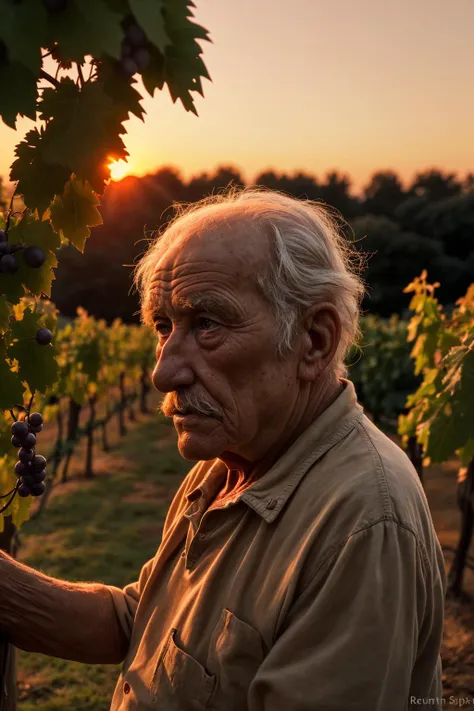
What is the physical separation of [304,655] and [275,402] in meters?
0.66

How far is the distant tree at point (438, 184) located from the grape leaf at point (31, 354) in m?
58.6

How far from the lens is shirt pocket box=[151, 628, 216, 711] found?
72.1 inches

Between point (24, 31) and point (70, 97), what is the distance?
0.69 ft

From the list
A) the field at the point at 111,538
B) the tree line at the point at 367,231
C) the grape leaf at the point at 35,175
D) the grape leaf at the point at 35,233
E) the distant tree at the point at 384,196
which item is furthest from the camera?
the distant tree at the point at 384,196

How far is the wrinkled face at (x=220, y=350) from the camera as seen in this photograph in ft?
6.45

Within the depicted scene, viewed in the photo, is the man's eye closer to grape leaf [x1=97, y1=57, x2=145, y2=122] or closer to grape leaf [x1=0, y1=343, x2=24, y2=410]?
grape leaf [x1=0, y1=343, x2=24, y2=410]

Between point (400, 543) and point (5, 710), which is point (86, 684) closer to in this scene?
point (5, 710)

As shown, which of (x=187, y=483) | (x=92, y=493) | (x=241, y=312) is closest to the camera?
(x=241, y=312)

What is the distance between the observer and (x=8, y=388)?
196cm

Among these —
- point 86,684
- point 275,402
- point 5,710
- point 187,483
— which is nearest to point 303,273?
point 275,402

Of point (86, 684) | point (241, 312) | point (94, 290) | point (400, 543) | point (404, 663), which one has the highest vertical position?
point (241, 312)

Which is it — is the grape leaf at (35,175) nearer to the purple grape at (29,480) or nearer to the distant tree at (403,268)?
the purple grape at (29,480)

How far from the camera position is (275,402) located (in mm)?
2006

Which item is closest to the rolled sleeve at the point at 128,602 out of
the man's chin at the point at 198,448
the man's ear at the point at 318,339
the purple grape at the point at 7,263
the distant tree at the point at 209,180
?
the man's chin at the point at 198,448
